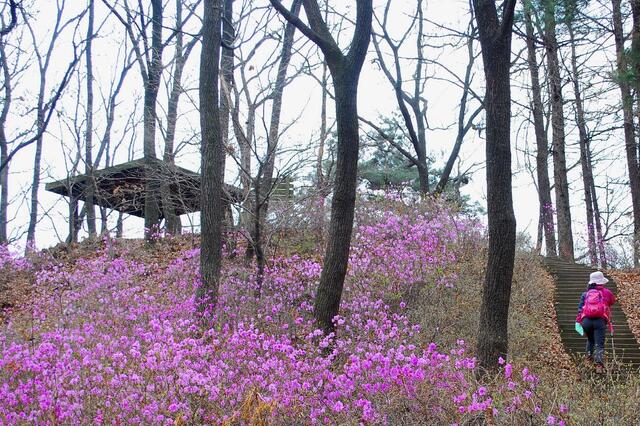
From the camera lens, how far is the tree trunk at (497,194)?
23.9 feet

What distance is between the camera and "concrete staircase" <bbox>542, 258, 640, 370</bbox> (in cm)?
1007

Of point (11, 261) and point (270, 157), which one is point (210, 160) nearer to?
point (270, 157)

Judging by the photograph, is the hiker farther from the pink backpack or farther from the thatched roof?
the thatched roof

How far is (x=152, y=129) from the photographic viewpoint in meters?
15.9

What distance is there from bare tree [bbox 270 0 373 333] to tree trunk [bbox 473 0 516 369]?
160cm

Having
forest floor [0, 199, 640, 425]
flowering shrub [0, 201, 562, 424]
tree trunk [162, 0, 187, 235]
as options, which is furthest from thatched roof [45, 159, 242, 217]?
flowering shrub [0, 201, 562, 424]

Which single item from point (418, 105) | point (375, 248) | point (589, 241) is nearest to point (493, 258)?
point (375, 248)

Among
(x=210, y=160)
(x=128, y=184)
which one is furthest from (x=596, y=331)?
(x=128, y=184)

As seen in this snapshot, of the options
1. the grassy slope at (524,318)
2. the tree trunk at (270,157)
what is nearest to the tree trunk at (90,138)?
the grassy slope at (524,318)

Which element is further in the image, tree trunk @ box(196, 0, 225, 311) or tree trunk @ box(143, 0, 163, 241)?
tree trunk @ box(143, 0, 163, 241)

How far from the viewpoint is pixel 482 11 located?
25.1 feet

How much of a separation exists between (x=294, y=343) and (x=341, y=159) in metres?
2.34

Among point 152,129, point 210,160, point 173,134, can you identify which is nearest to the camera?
point 210,160

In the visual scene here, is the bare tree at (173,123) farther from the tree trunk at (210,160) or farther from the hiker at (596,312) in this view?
the hiker at (596,312)
